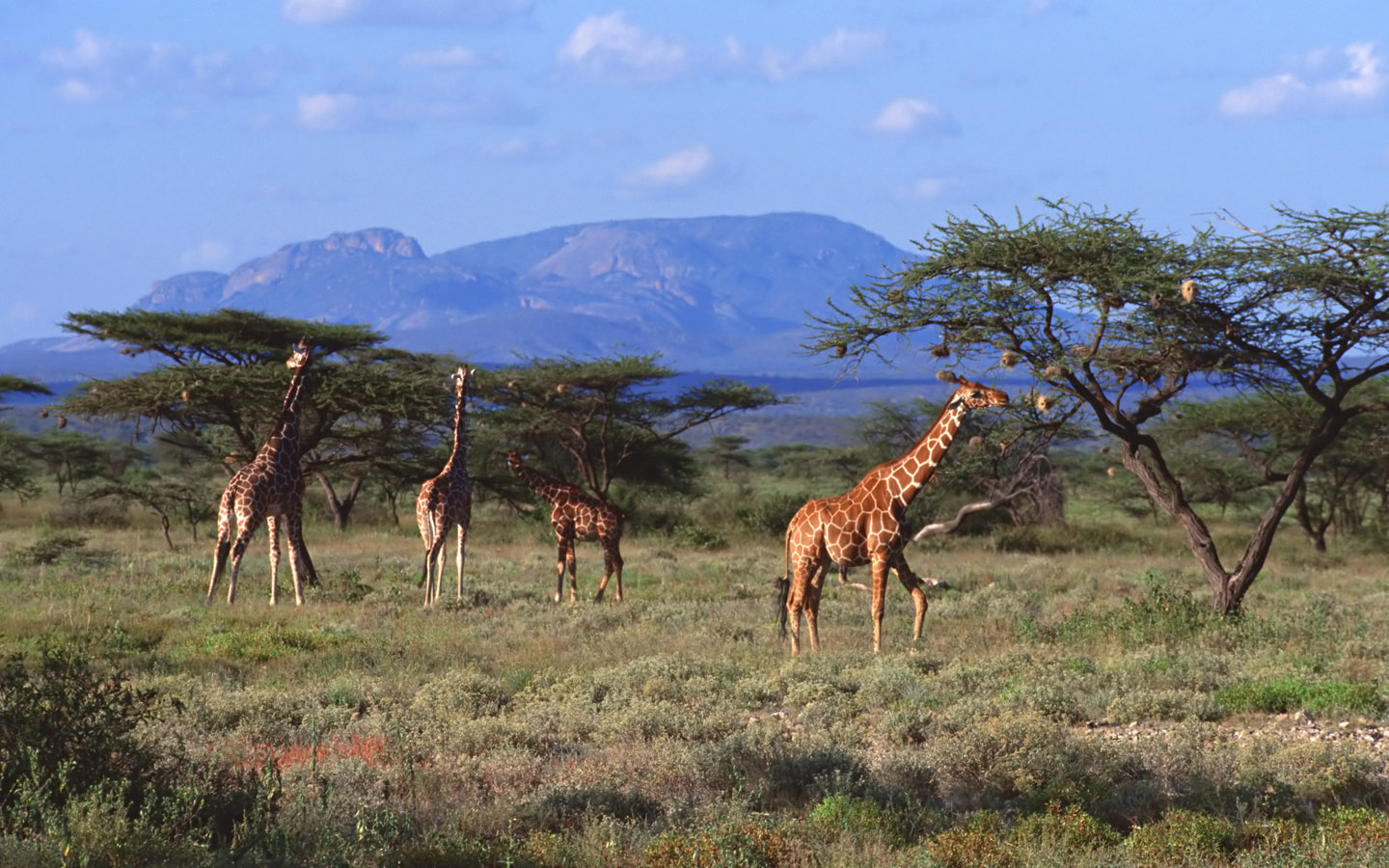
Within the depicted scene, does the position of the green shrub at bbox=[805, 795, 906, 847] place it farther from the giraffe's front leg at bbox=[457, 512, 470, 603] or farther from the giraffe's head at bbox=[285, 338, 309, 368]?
the giraffe's head at bbox=[285, 338, 309, 368]

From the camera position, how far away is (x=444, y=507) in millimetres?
17812

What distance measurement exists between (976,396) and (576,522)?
25.0 ft

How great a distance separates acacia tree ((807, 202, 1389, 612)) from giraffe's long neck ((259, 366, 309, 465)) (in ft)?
24.1

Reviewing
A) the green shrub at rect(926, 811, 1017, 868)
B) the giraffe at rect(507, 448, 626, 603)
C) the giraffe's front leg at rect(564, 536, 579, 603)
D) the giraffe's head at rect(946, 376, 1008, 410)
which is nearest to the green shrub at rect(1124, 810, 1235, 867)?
the green shrub at rect(926, 811, 1017, 868)

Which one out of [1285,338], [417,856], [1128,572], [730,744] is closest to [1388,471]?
[1128,572]

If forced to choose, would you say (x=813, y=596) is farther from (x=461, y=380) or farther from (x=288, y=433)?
(x=288, y=433)

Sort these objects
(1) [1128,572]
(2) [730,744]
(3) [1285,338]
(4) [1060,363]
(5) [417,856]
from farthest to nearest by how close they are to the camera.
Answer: (1) [1128,572], (3) [1285,338], (4) [1060,363], (2) [730,744], (5) [417,856]

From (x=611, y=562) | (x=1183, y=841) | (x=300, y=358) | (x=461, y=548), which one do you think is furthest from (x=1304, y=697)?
(x=300, y=358)

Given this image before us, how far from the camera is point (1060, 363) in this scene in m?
14.0

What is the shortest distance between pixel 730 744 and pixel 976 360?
8462 millimetres

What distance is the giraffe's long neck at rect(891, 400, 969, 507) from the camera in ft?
41.0

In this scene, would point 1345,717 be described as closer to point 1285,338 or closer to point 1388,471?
point 1285,338

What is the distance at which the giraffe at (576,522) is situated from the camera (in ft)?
59.7

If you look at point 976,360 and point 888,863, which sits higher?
point 976,360
